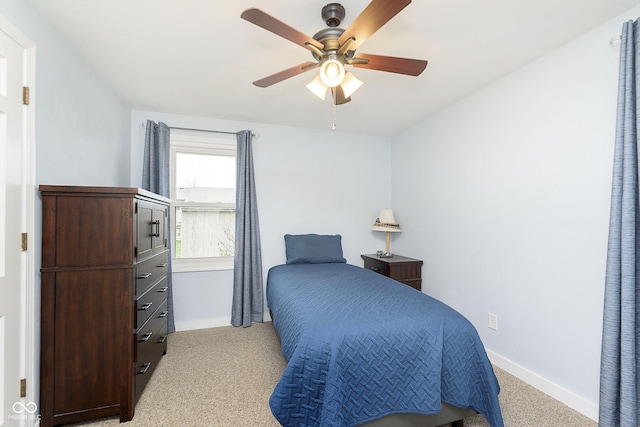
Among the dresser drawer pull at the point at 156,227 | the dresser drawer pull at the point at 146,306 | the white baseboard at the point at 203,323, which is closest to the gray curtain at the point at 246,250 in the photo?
the white baseboard at the point at 203,323

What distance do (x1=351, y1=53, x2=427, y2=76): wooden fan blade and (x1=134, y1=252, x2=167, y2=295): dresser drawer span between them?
1888 mm

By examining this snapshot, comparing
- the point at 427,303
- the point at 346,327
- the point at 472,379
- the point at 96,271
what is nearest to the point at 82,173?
the point at 96,271

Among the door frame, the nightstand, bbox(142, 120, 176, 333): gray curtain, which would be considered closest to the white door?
the door frame

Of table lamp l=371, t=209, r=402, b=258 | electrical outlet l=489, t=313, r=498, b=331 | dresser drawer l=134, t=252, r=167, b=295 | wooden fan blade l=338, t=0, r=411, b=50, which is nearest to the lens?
wooden fan blade l=338, t=0, r=411, b=50

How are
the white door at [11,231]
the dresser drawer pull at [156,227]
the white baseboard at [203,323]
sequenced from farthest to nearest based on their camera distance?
the white baseboard at [203,323] < the dresser drawer pull at [156,227] < the white door at [11,231]

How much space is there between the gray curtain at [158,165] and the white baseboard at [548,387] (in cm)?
318

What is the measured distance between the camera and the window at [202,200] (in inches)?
130

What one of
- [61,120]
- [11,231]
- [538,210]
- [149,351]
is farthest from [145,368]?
[538,210]

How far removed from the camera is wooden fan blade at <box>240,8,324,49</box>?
4.05 ft

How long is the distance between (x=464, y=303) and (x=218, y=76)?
10.1 ft

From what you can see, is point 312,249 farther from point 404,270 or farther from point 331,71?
point 331,71

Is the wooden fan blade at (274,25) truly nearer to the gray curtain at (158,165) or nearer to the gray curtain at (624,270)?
the gray curtain at (624,270)

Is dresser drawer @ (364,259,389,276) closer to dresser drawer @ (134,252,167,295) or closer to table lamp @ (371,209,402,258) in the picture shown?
table lamp @ (371,209,402,258)

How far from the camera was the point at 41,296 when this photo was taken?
1596 millimetres
